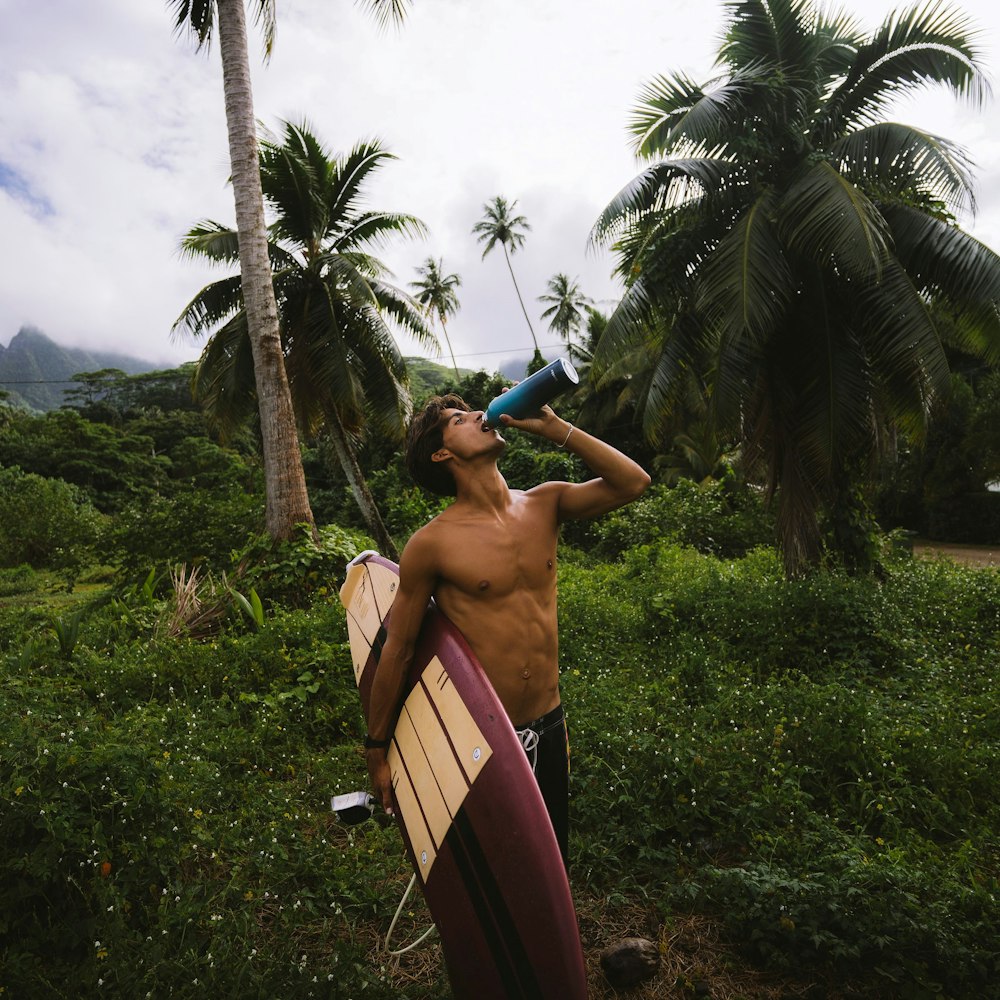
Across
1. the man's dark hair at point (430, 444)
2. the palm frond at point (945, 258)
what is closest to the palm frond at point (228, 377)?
the palm frond at point (945, 258)

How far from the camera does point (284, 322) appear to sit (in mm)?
10602

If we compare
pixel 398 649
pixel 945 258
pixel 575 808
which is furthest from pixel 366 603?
pixel 945 258

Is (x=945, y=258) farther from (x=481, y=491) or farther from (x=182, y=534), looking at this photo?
(x=182, y=534)

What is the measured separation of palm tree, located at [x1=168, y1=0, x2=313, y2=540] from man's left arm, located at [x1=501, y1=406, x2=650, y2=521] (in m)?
5.68

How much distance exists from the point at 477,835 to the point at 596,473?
1.00 meters

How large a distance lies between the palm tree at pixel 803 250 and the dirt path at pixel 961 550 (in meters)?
9.25

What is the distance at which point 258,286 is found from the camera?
7238 mm

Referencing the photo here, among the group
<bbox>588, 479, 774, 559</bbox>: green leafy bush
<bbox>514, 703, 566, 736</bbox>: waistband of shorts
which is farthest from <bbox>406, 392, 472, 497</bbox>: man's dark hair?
<bbox>588, 479, 774, 559</bbox>: green leafy bush

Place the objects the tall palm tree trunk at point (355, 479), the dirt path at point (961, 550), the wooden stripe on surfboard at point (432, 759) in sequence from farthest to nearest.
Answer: the dirt path at point (961, 550), the tall palm tree trunk at point (355, 479), the wooden stripe on surfboard at point (432, 759)

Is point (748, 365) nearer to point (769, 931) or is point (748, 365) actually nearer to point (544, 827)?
point (769, 931)

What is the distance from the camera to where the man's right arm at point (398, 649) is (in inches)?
73.0

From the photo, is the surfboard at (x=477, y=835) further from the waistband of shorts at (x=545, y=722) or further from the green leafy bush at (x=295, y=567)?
the green leafy bush at (x=295, y=567)

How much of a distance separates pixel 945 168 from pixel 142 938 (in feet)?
25.1

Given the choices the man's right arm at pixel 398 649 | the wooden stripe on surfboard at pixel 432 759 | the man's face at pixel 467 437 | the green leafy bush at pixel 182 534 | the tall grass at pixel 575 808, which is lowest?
the tall grass at pixel 575 808
